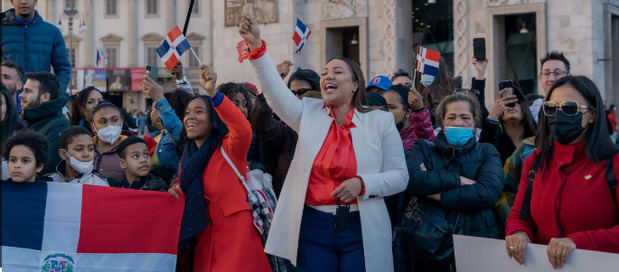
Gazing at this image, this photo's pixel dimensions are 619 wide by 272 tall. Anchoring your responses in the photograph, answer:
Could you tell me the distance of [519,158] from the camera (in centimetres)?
521

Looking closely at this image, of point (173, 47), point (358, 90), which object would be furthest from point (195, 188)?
point (173, 47)

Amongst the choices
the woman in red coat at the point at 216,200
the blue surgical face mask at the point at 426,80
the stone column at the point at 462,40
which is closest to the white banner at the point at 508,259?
the woman in red coat at the point at 216,200

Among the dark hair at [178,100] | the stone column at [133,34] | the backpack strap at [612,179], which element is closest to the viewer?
the backpack strap at [612,179]

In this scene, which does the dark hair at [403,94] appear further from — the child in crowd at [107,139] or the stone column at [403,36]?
the stone column at [403,36]

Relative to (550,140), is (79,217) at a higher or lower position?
lower

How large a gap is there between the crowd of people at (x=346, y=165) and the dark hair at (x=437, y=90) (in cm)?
108

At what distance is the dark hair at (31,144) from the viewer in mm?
4840

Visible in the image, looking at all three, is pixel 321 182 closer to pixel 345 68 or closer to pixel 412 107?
pixel 345 68

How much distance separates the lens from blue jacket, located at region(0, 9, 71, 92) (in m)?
7.68

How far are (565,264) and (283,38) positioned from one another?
62.0 ft

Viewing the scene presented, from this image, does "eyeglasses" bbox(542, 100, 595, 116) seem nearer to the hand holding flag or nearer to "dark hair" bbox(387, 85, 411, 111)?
"dark hair" bbox(387, 85, 411, 111)

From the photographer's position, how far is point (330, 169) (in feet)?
14.0

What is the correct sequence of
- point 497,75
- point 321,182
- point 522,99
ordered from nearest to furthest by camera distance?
point 321,182 → point 522,99 → point 497,75

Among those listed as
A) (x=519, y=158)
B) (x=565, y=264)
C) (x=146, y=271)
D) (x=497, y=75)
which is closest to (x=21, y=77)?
(x=146, y=271)
